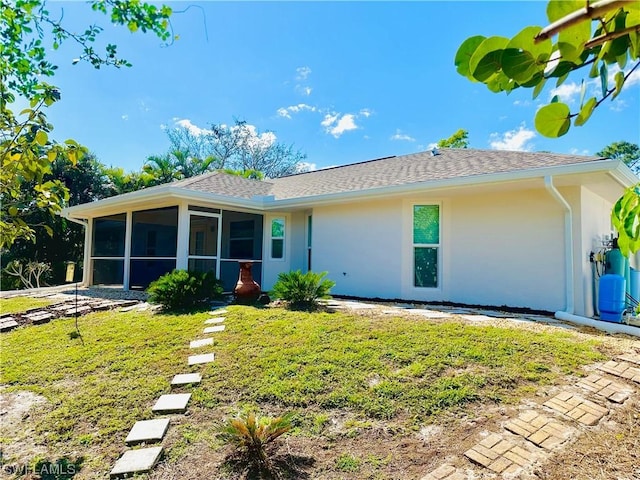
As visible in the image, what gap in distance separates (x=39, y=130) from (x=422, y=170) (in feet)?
28.8

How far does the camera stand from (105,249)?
500 inches

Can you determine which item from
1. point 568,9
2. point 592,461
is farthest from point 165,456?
point 568,9

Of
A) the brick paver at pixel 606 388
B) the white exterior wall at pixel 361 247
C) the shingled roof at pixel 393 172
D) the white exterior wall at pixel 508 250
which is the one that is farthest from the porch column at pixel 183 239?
the brick paver at pixel 606 388

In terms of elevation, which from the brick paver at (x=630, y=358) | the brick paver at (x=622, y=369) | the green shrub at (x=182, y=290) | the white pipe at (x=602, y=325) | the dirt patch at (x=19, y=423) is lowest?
the dirt patch at (x=19, y=423)

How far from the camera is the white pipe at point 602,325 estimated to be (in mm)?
5695

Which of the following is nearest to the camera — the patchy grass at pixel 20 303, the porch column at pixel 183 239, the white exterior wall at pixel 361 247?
the patchy grass at pixel 20 303

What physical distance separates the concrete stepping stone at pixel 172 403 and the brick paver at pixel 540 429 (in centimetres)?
288

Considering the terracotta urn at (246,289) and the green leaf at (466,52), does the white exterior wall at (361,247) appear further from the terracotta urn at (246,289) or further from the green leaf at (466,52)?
the green leaf at (466,52)

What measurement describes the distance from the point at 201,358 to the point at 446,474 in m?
3.27

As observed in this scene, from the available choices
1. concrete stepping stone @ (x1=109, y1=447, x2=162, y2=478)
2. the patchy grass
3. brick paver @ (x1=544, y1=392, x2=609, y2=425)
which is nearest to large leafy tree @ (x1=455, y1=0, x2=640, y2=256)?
brick paver @ (x1=544, y1=392, x2=609, y2=425)

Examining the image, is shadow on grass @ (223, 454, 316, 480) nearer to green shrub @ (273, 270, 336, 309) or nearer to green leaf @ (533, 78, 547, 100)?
green leaf @ (533, 78, 547, 100)

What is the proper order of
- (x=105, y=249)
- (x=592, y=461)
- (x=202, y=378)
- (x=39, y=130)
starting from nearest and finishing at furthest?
(x=39, y=130), (x=592, y=461), (x=202, y=378), (x=105, y=249)

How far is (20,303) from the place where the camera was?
30.2 ft

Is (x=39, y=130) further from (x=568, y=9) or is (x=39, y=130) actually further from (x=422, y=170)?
(x=422, y=170)
